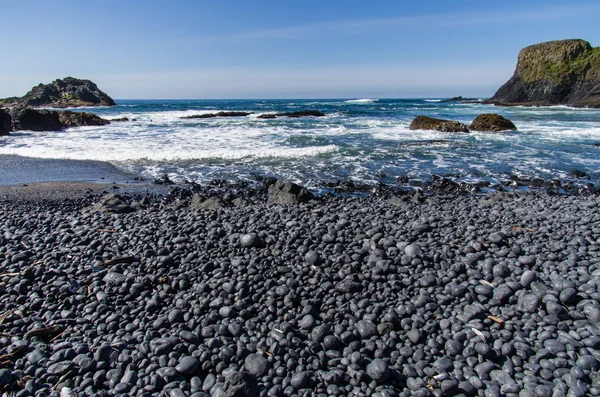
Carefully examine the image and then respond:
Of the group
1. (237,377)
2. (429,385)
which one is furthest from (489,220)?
(237,377)

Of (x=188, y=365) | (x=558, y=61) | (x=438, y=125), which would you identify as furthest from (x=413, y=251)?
(x=558, y=61)

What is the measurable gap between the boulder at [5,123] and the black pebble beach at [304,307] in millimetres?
20419

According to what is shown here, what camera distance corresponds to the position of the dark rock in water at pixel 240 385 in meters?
2.44

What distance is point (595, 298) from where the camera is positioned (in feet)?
10.7

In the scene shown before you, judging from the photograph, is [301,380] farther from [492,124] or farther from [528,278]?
[492,124]

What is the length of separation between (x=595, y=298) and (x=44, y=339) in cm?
485

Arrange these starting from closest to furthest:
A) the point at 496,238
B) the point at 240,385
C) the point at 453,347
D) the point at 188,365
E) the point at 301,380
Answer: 1. the point at 240,385
2. the point at 301,380
3. the point at 188,365
4. the point at 453,347
5. the point at 496,238

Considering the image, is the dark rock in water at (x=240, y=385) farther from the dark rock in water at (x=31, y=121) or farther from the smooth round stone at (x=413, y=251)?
the dark rock in water at (x=31, y=121)

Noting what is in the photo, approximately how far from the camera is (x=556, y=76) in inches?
2068

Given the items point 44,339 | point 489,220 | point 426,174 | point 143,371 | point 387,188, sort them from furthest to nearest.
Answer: point 426,174
point 387,188
point 489,220
point 44,339
point 143,371

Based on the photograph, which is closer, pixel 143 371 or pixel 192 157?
pixel 143 371

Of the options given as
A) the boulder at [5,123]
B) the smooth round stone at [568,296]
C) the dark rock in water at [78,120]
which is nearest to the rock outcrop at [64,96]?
the dark rock in water at [78,120]

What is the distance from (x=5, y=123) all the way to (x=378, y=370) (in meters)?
26.2

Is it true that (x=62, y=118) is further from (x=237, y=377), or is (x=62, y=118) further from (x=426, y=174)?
(x=237, y=377)
